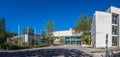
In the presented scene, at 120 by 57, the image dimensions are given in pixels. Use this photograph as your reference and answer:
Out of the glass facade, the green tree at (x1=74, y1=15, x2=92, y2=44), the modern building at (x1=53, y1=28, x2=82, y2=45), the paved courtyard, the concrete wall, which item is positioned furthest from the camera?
the glass facade

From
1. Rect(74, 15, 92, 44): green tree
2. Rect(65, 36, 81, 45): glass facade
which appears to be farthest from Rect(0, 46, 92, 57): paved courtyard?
Rect(65, 36, 81, 45): glass facade

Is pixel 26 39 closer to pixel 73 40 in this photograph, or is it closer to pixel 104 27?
pixel 73 40

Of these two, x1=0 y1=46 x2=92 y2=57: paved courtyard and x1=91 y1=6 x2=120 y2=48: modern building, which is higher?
x1=91 y1=6 x2=120 y2=48: modern building

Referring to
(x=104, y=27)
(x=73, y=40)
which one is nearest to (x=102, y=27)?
(x=104, y=27)

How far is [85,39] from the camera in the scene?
65.2m

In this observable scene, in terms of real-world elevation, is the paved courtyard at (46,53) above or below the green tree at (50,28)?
below

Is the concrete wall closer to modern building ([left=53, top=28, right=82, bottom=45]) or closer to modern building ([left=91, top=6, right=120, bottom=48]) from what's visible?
modern building ([left=91, top=6, right=120, bottom=48])

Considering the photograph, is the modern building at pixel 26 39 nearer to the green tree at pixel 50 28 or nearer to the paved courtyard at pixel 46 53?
the green tree at pixel 50 28

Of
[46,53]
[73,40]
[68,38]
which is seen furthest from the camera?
[68,38]

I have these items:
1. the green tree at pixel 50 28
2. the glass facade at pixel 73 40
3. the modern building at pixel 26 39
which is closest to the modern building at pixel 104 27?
the modern building at pixel 26 39

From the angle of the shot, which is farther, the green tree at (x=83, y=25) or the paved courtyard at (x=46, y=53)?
the green tree at (x=83, y=25)

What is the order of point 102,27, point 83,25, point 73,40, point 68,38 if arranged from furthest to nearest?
point 68,38 < point 73,40 < point 83,25 < point 102,27

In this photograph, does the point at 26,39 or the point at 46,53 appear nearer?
the point at 46,53

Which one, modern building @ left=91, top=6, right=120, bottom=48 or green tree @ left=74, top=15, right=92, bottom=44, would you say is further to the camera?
green tree @ left=74, top=15, right=92, bottom=44
